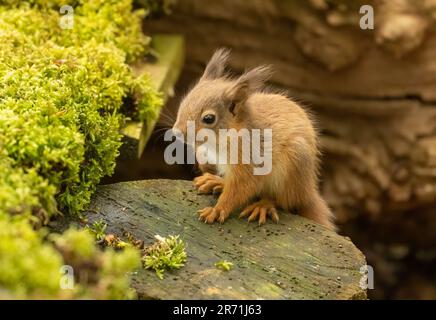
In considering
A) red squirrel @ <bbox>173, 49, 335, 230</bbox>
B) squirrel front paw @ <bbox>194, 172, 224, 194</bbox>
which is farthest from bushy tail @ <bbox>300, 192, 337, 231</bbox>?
squirrel front paw @ <bbox>194, 172, 224, 194</bbox>

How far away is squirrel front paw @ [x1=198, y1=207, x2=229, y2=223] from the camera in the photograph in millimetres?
3311

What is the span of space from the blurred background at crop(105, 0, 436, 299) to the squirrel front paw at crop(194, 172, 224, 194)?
1.86 meters

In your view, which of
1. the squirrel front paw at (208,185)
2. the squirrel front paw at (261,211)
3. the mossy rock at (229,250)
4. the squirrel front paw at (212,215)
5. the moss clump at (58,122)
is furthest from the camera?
the squirrel front paw at (208,185)

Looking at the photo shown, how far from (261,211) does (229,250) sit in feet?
1.50

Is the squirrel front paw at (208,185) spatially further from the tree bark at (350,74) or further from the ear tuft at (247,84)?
the tree bark at (350,74)

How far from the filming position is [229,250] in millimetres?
3072

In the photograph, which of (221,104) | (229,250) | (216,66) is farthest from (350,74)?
(229,250)

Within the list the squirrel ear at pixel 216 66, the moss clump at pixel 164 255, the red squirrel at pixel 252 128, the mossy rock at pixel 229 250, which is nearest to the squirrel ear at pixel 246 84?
the red squirrel at pixel 252 128

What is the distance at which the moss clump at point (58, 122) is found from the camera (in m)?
2.16

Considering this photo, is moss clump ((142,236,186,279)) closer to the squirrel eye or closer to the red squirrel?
the red squirrel

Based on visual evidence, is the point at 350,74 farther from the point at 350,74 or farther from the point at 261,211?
the point at 261,211

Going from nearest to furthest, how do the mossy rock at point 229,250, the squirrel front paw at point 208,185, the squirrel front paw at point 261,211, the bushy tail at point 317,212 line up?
the mossy rock at point 229,250 < the squirrel front paw at point 261,211 < the squirrel front paw at point 208,185 < the bushy tail at point 317,212
